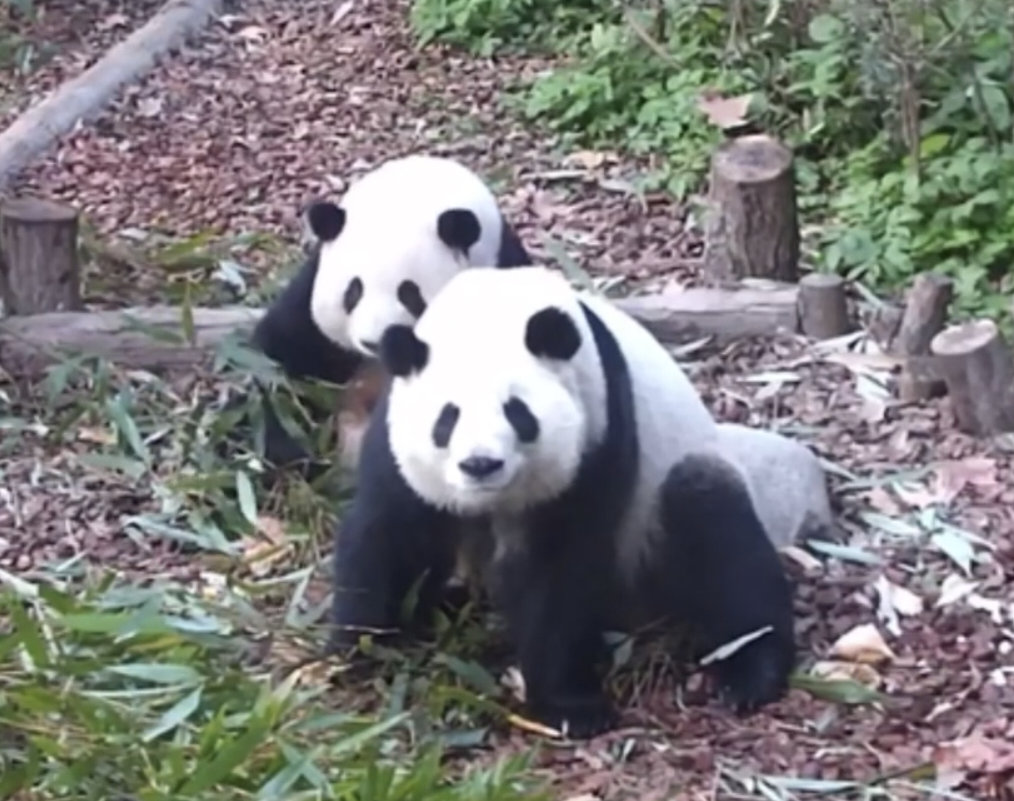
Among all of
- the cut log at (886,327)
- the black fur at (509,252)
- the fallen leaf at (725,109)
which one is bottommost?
the cut log at (886,327)

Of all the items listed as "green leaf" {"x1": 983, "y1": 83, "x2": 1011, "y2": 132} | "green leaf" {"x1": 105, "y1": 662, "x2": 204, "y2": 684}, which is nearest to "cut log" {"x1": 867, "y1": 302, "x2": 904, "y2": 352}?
"green leaf" {"x1": 983, "y1": 83, "x2": 1011, "y2": 132}

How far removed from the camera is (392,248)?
4664 millimetres

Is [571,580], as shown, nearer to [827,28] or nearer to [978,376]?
[978,376]

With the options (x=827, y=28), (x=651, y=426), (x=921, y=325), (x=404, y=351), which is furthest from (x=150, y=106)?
(x=404, y=351)

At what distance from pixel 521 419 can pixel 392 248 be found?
104 centimetres

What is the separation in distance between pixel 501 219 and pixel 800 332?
3.02 feet

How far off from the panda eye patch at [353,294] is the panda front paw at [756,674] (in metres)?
1.18

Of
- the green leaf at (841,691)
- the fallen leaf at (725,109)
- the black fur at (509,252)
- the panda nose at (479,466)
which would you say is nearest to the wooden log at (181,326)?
the black fur at (509,252)

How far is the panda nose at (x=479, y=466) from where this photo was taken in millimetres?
3646

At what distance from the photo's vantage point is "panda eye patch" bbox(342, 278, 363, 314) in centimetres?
470

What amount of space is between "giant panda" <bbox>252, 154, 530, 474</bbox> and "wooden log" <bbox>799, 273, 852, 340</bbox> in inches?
31.0

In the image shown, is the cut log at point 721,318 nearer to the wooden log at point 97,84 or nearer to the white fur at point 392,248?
the white fur at point 392,248

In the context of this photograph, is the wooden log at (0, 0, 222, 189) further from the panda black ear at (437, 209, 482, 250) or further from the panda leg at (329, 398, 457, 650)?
the panda leg at (329, 398, 457, 650)

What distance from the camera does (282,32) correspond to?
336 inches
